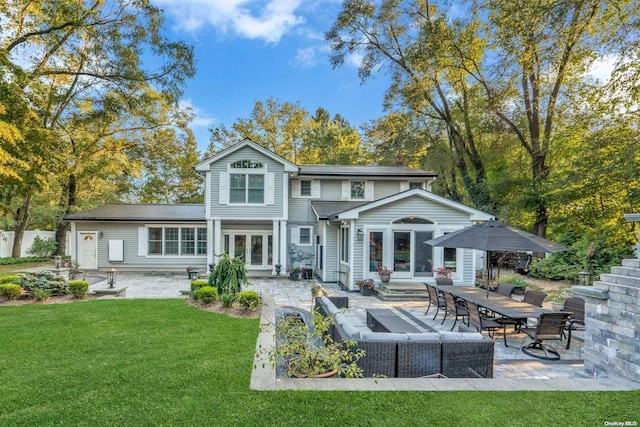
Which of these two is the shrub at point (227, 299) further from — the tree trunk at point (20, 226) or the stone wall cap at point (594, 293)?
the tree trunk at point (20, 226)

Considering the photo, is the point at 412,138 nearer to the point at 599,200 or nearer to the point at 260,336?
the point at 599,200

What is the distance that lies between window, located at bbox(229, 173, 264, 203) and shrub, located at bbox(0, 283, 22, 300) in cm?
845

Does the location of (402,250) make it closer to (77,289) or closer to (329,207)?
(329,207)

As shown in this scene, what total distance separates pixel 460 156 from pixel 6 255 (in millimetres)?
29008

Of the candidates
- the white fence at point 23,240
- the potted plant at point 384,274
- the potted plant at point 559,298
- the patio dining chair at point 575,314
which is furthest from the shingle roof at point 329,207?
the white fence at point 23,240

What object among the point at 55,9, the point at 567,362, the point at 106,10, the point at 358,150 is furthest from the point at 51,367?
the point at 358,150

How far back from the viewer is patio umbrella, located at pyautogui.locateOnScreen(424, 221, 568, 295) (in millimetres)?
7363

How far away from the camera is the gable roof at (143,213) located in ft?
57.7

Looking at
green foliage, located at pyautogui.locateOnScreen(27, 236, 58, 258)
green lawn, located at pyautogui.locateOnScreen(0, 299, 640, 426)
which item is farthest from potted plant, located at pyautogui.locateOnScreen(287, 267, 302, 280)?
green foliage, located at pyautogui.locateOnScreen(27, 236, 58, 258)

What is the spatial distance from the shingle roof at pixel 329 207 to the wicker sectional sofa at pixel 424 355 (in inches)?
394

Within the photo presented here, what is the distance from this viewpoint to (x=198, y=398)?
13.1ft

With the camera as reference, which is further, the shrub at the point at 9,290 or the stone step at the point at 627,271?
the shrub at the point at 9,290

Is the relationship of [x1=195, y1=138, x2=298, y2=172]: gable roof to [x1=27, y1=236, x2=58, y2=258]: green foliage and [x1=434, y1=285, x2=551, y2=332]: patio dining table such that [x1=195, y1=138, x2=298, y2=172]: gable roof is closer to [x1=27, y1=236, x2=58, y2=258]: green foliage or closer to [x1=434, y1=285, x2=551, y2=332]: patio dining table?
[x1=434, y1=285, x2=551, y2=332]: patio dining table

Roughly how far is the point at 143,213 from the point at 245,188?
6.38m
